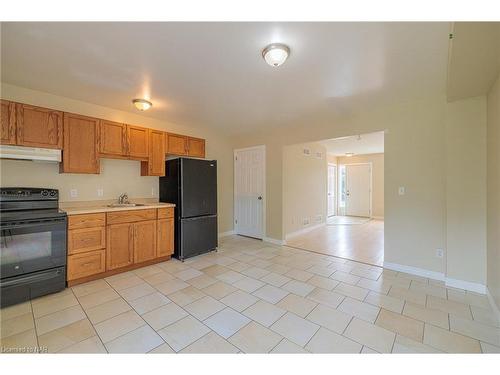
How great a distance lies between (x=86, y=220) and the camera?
275 cm

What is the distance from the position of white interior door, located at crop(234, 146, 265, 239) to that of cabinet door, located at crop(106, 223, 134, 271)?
2.64 m

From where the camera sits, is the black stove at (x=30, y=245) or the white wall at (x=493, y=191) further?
the black stove at (x=30, y=245)

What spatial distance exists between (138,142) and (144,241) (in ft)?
5.10

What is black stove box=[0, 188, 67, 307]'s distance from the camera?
87.6 inches

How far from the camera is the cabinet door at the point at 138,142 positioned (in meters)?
3.40

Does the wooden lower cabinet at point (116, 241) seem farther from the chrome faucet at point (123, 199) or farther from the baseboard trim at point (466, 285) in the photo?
the baseboard trim at point (466, 285)

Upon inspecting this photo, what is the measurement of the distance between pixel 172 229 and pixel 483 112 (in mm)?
4404

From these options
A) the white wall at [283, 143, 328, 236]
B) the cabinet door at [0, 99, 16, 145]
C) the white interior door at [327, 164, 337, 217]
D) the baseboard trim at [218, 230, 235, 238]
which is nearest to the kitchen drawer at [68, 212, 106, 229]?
the cabinet door at [0, 99, 16, 145]

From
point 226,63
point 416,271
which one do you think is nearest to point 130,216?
point 226,63

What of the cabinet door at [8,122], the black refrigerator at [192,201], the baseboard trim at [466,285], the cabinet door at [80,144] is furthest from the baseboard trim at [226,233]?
the baseboard trim at [466,285]

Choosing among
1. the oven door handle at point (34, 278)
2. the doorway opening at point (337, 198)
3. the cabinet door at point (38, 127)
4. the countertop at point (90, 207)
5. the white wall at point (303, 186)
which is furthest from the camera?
the white wall at point (303, 186)

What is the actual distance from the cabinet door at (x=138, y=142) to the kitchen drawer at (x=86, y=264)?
150cm
